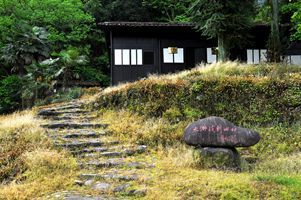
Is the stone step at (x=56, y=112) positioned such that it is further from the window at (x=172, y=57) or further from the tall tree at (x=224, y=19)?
the window at (x=172, y=57)

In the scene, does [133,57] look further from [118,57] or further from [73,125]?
[73,125]

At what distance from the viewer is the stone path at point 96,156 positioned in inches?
320

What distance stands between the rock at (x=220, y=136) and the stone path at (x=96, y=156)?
146 centimetres

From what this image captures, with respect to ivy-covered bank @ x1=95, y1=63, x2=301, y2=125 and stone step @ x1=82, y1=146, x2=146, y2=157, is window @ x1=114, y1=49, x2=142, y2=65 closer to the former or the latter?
ivy-covered bank @ x1=95, y1=63, x2=301, y2=125

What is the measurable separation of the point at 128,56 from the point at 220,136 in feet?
55.0

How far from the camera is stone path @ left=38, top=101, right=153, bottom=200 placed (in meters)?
8.12

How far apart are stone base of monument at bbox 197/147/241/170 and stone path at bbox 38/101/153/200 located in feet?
4.61

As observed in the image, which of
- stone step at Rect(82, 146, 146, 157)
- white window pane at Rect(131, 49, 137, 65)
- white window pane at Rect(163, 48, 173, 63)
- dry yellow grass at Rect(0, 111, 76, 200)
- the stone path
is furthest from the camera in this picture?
white window pane at Rect(163, 48, 173, 63)

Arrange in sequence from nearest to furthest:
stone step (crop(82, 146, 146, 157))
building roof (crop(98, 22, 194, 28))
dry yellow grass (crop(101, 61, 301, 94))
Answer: stone step (crop(82, 146, 146, 157)), dry yellow grass (crop(101, 61, 301, 94)), building roof (crop(98, 22, 194, 28))

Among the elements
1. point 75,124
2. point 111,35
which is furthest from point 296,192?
point 111,35

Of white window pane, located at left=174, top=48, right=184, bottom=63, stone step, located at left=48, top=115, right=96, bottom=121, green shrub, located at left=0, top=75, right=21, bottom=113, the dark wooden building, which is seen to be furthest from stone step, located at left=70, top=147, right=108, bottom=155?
green shrub, located at left=0, top=75, right=21, bottom=113

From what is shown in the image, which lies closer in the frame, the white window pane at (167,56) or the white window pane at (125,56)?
the white window pane at (125,56)

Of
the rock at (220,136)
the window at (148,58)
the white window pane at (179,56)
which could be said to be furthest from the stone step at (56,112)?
the white window pane at (179,56)

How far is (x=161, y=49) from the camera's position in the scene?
26.4 m
